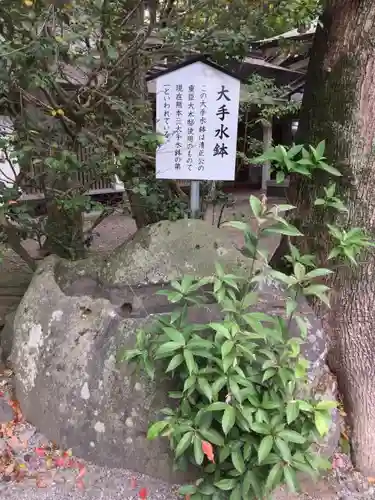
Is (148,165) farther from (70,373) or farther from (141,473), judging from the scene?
(141,473)

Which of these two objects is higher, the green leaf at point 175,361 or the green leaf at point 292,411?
the green leaf at point 175,361

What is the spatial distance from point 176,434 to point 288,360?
60 cm

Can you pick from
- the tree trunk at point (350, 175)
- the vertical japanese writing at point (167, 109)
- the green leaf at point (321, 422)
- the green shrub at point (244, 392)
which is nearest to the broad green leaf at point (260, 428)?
the green shrub at point (244, 392)

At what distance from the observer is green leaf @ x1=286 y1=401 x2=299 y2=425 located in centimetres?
190

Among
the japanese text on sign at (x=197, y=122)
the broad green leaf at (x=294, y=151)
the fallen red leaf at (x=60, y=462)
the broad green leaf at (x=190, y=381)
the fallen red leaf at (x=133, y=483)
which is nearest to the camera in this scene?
the broad green leaf at (x=190, y=381)

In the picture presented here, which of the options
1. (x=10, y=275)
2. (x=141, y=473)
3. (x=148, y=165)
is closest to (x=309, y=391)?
(x=141, y=473)

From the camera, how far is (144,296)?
2.76 metres

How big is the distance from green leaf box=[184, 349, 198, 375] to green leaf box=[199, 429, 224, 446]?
27 centimetres

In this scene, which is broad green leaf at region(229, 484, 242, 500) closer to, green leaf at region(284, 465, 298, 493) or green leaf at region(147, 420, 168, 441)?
green leaf at region(284, 465, 298, 493)

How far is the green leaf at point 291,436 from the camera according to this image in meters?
1.92

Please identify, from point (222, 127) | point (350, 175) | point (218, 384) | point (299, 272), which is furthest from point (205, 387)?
point (222, 127)

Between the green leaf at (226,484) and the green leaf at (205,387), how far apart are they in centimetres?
43

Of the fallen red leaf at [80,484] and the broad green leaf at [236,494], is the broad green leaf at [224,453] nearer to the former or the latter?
the broad green leaf at [236,494]

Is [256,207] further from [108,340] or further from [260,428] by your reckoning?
[108,340]
